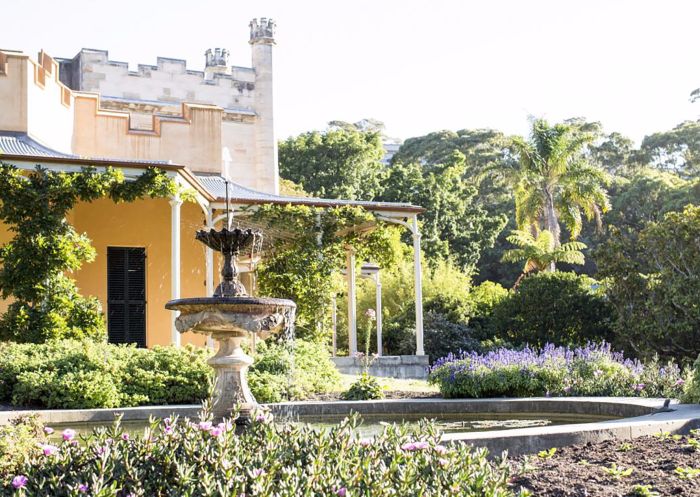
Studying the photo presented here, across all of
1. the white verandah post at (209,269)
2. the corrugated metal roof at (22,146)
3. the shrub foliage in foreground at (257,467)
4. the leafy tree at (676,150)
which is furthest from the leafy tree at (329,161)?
the shrub foliage in foreground at (257,467)

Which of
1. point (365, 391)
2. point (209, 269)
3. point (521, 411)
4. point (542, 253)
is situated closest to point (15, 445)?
point (521, 411)

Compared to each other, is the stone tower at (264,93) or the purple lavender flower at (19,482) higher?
the stone tower at (264,93)

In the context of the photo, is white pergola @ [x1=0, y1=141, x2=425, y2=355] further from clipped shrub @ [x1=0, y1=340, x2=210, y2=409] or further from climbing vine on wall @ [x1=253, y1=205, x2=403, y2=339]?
clipped shrub @ [x1=0, y1=340, x2=210, y2=409]

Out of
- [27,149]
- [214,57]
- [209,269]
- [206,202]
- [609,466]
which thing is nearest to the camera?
[609,466]

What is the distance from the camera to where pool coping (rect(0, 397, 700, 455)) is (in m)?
5.95

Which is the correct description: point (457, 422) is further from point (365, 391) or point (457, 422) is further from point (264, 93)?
point (264, 93)

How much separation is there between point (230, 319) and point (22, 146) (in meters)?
10.4

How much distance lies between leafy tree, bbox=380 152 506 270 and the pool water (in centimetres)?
2276

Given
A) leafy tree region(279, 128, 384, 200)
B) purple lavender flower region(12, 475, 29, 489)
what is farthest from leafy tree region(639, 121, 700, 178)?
purple lavender flower region(12, 475, 29, 489)

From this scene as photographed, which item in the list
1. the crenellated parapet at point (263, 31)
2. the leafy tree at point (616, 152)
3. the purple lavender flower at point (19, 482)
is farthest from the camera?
the leafy tree at point (616, 152)

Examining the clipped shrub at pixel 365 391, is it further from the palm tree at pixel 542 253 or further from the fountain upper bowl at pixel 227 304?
the palm tree at pixel 542 253

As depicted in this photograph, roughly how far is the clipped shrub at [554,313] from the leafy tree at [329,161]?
53.3 feet

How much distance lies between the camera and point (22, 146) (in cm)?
1590

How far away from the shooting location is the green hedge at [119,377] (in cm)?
1038
